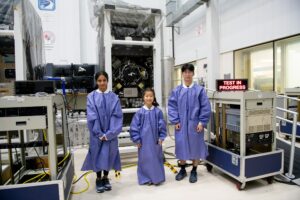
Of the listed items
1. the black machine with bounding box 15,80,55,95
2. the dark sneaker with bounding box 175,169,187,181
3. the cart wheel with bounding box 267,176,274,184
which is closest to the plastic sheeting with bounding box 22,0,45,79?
the black machine with bounding box 15,80,55,95

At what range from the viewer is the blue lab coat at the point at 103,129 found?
85.7 inches

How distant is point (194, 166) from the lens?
2.50 meters

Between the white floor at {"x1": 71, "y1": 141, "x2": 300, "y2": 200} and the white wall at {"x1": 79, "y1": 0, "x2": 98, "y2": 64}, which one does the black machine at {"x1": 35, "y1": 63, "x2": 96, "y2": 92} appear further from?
the white wall at {"x1": 79, "y1": 0, "x2": 98, "y2": 64}

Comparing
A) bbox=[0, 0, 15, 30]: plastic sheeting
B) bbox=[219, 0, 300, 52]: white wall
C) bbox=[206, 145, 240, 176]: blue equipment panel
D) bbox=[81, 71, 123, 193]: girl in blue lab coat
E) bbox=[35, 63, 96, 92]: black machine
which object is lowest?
bbox=[206, 145, 240, 176]: blue equipment panel

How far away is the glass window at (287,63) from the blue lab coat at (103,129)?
13.1ft

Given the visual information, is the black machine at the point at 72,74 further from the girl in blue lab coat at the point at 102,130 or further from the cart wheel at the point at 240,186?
the cart wheel at the point at 240,186

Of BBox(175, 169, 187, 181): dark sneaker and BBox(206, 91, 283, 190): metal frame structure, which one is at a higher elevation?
BBox(206, 91, 283, 190): metal frame structure

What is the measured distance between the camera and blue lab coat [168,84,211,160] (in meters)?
2.39

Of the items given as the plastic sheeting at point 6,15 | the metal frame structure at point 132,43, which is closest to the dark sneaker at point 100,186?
the metal frame structure at point 132,43

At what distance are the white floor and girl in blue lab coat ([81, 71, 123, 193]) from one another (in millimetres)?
175

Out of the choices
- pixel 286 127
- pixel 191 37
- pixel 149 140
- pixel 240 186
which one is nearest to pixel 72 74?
pixel 149 140

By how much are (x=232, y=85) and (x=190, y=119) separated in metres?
0.60

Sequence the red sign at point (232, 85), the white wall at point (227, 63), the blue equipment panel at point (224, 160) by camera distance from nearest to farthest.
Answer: the blue equipment panel at point (224, 160)
the red sign at point (232, 85)
the white wall at point (227, 63)

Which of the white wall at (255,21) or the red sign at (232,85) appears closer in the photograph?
the red sign at (232,85)
